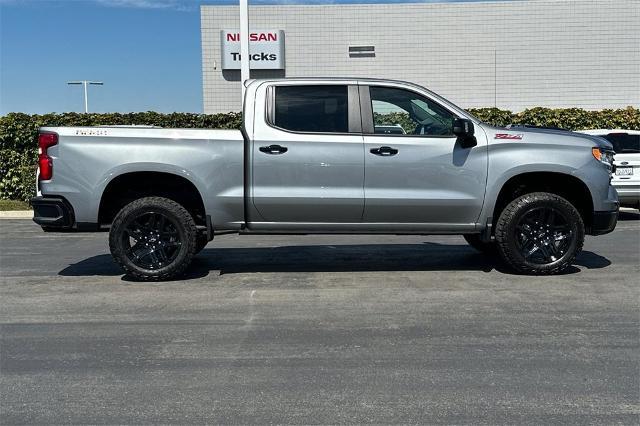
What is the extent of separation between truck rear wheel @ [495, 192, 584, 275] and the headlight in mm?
588

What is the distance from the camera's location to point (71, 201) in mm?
6504

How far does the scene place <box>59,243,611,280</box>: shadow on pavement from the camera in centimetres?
744

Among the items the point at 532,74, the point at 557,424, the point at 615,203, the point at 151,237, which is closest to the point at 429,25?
the point at 532,74

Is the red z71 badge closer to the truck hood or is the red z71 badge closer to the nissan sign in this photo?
the truck hood

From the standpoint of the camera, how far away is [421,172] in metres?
6.59

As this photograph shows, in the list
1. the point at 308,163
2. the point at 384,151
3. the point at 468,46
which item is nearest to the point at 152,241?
the point at 308,163

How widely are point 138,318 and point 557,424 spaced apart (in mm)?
3526

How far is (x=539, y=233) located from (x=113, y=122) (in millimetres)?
12469

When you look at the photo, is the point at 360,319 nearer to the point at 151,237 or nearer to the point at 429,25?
the point at 151,237

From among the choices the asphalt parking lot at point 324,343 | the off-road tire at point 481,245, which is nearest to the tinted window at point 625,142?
the asphalt parking lot at point 324,343

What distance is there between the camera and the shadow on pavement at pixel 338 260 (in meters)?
7.44

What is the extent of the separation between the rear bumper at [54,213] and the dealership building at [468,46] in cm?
1419

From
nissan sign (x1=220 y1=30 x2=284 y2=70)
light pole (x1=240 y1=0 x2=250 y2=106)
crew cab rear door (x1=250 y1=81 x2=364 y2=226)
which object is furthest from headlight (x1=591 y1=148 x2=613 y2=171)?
nissan sign (x1=220 y1=30 x2=284 y2=70)

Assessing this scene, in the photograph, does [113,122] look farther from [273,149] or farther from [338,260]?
[273,149]
